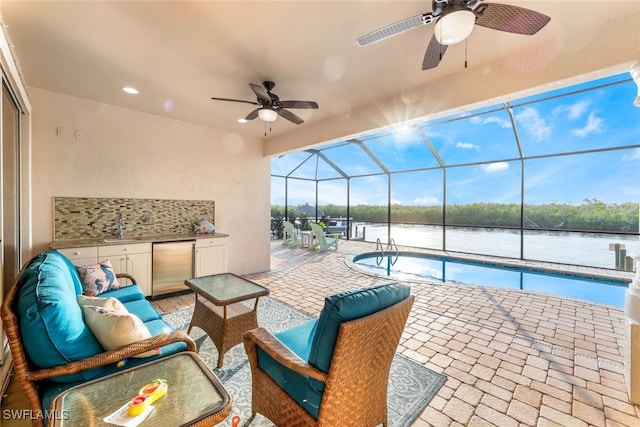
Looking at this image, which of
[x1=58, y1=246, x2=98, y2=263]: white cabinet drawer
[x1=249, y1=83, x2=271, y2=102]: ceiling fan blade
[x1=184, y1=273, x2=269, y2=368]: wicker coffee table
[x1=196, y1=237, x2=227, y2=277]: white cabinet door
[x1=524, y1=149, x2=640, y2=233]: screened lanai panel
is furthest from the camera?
[x1=524, y1=149, x2=640, y2=233]: screened lanai panel

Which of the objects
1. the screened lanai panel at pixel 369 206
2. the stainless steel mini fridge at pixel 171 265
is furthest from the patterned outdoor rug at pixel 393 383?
the screened lanai panel at pixel 369 206

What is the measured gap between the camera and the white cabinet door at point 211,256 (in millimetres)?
4270

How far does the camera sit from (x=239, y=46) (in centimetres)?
240

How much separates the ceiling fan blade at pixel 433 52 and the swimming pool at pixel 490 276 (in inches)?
156

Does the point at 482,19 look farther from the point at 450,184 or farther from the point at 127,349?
the point at 450,184

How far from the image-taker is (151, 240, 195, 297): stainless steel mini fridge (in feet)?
Result: 12.6

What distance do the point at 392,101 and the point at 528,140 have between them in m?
4.23

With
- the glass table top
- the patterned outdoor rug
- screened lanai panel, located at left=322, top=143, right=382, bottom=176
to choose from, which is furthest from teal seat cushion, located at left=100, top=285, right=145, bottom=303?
screened lanai panel, located at left=322, top=143, right=382, bottom=176

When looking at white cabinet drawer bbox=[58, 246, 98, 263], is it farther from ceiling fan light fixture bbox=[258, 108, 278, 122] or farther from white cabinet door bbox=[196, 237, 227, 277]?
ceiling fan light fixture bbox=[258, 108, 278, 122]

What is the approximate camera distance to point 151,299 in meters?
3.88

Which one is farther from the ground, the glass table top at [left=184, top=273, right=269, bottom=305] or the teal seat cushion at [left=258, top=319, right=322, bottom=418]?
the glass table top at [left=184, top=273, right=269, bottom=305]

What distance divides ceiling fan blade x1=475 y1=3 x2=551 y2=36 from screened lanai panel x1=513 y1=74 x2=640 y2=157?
3845mm

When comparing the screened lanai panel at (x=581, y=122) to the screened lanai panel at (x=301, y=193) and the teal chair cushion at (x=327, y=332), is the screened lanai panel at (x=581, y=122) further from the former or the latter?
the screened lanai panel at (x=301, y=193)

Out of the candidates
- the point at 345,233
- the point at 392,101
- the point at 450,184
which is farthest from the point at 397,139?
the point at 345,233
